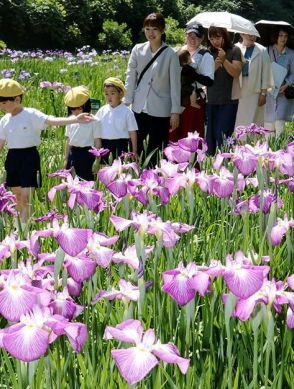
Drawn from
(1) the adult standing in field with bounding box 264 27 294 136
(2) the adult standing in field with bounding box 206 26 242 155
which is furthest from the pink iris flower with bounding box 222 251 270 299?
(1) the adult standing in field with bounding box 264 27 294 136

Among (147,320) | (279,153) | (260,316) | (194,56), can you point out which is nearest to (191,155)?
(279,153)

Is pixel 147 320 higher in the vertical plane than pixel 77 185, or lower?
lower

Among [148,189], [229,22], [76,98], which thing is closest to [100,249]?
[148,189]

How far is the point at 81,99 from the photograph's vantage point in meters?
3.72

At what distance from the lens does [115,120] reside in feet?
13.0

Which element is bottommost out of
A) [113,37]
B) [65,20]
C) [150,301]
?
[113,37]

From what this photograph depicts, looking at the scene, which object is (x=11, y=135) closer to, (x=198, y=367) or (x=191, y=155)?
(x=191, y=155)

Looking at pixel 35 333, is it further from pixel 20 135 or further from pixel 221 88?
pixel 221 88

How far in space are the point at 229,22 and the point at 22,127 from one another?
94.3 inches

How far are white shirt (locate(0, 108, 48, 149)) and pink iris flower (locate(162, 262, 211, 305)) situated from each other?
2.25 m

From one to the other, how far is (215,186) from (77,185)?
0.42 m

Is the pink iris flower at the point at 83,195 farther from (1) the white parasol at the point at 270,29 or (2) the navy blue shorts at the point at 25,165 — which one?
(1) the white parasol at the point at 270,29

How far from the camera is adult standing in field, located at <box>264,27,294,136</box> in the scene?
5.73 metres

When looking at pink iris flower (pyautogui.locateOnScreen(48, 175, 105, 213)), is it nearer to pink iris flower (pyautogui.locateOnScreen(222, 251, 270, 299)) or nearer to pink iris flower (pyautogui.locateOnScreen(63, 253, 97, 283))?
pink iris flower (pyautogui.locateOnScreen(63, 253, 97, 283))
